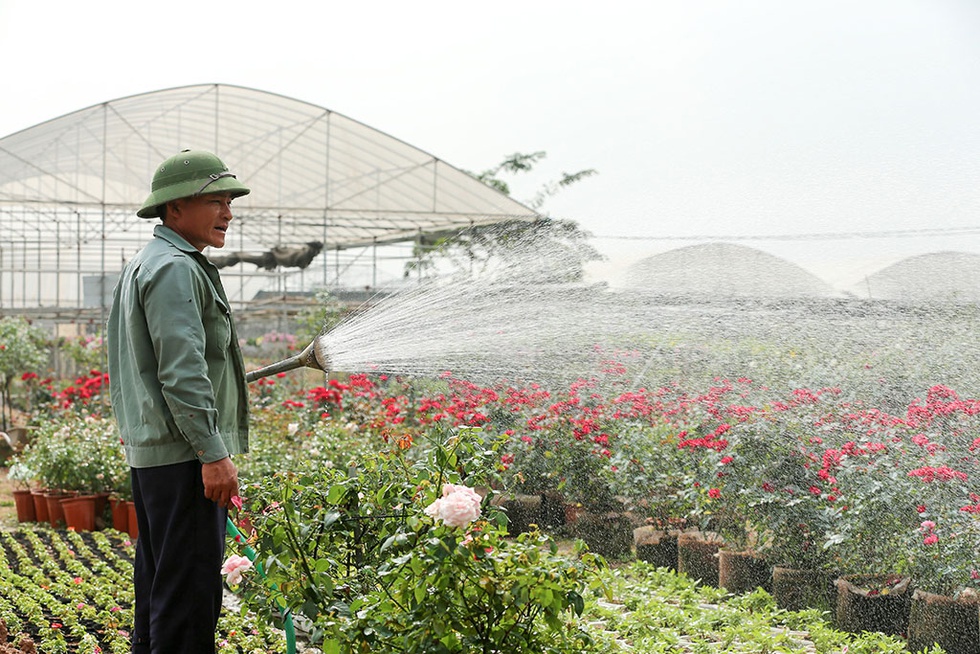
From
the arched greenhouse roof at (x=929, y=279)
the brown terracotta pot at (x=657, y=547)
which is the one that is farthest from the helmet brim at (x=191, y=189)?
the arched greenhouse roof at (x=929, y=279)

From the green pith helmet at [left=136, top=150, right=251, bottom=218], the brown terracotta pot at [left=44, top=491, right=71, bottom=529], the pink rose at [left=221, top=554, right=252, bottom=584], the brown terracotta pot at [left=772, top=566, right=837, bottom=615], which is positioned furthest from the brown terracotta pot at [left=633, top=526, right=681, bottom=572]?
the brown terracotta pot at [left=44, top=491, right=71, bottom=529]

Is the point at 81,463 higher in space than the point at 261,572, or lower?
lower

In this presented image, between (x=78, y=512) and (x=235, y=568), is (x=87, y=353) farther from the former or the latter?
(x=235, y=568)

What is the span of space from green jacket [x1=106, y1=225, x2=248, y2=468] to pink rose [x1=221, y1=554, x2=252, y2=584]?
0.99ft

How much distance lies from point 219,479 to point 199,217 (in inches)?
27.2

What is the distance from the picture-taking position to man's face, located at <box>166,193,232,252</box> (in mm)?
2512

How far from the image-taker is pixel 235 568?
8.24 ft

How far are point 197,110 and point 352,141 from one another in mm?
1905

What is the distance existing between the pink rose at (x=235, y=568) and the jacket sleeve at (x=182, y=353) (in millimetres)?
375

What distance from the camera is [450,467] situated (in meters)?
2.34

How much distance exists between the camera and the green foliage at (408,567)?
79.4 inches

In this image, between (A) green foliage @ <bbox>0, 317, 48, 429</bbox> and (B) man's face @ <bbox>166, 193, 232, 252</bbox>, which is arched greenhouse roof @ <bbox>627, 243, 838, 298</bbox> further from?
(A) green foliage @ <bbox>0, 317, 48, 429</bbox>

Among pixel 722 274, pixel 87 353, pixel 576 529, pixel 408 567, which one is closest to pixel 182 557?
pixel 408 567

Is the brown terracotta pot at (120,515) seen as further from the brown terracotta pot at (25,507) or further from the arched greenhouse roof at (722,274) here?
the arched greenhouse roof at (722,274)
